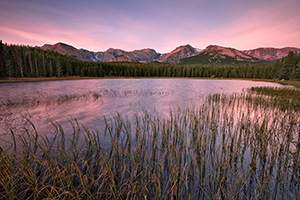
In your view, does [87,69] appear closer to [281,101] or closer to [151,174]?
[281,101]

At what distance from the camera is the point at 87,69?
108688 millimetres

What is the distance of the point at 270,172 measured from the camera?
545 cm

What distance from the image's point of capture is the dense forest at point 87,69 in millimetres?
66456

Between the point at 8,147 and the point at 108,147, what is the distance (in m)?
5.60

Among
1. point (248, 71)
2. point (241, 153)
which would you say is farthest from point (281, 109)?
point (248, 71)

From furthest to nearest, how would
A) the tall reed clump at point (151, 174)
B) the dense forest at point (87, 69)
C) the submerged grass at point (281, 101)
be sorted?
the dense forest at point (87, 69)
the submerged grass at point (281, 101)
the tall reed clump at point (151, 174)

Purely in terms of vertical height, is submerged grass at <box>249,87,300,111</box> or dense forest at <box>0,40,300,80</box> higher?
dense forest at <box>0,40,300,80</box>

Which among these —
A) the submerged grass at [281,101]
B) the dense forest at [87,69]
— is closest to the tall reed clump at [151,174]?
the submerged grass at [281,101]

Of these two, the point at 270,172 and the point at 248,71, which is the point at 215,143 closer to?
the point at 270,172

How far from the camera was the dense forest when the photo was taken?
6646 centimetres

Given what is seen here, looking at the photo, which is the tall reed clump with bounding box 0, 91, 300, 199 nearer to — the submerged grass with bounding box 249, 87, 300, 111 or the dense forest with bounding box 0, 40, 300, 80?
the submerged grass with bounding box 249, 87, 300, 111

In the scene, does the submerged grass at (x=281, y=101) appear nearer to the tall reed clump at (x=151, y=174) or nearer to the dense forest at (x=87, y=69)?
the tall reed clump at (x=151, y=174)

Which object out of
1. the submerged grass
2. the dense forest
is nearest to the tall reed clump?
the submerged grass

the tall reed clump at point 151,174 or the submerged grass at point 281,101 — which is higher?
the submerged grass at point 281,101
